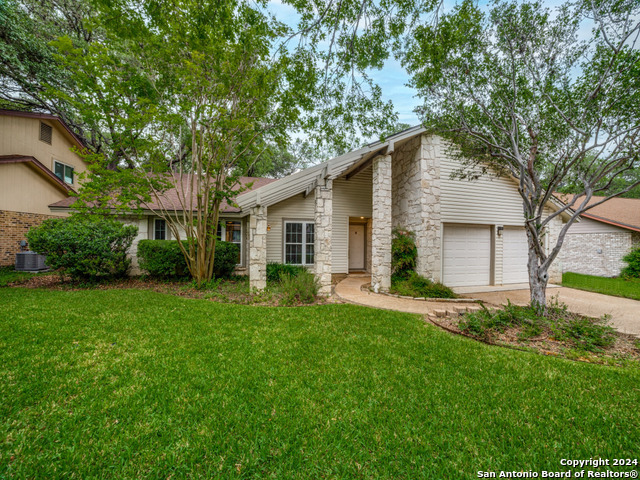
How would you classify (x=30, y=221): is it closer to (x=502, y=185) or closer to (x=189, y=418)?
(x=189, y=418)

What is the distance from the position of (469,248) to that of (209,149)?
29.8ft

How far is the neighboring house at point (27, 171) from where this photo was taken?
31.1 feet

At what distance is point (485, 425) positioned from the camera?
212 centimetres

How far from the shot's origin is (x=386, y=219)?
7.55 metres

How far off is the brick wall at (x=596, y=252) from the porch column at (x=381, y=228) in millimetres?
9486

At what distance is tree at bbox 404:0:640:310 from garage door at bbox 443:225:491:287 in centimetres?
322

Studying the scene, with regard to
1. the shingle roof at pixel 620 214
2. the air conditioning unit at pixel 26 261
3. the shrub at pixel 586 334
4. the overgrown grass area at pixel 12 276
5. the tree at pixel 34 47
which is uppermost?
the tree at pixel 34 47

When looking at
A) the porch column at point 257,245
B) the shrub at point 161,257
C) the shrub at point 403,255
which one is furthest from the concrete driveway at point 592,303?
the shrub at point 161,257

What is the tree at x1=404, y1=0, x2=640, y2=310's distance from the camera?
167 inches

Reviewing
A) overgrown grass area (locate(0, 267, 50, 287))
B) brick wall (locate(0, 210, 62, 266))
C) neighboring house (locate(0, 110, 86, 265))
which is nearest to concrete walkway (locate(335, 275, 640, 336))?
overgrown grass area (locate(0, 267, 50, 287))

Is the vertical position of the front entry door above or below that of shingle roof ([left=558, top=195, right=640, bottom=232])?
below

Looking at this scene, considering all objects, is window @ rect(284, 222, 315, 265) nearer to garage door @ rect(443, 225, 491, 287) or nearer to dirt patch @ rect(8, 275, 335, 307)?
dirt patch @ rect(8, 275, 335, 307)

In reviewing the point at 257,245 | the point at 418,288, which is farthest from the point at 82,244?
the point at 418,288

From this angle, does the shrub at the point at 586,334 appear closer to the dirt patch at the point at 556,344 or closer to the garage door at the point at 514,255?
the dirt patch at the point at 556,344
